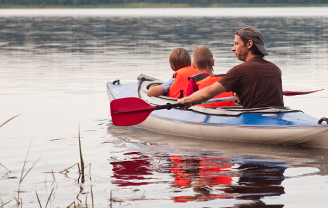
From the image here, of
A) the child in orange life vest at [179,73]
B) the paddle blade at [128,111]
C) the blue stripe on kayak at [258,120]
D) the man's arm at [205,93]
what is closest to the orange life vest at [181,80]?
the child in orange life vest at [179,73]

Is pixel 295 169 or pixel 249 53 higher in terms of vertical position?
pixel 249 53

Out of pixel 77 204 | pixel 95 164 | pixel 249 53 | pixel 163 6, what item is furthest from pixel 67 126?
pixel 163 6

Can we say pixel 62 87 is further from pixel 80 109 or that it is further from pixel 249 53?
pixel 249 53

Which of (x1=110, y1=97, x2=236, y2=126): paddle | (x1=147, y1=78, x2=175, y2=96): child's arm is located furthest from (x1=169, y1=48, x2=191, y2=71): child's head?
(x1=110, y1=97, x2=236, y2=126): paddle

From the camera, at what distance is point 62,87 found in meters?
11.7

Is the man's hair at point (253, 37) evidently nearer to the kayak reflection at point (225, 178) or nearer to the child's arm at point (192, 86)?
the child's arm at point (192, 86)

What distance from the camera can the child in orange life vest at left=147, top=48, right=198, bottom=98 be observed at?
707 centimetres

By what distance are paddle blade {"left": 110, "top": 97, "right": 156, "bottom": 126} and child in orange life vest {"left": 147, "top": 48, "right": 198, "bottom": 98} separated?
0.81m

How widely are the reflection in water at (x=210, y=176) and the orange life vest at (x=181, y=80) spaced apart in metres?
1.61

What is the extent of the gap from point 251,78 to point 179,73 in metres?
1.49

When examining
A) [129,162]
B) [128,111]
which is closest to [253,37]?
[128,111]

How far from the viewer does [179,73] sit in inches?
278

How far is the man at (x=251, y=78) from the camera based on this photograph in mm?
5773

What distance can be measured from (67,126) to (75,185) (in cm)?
324
